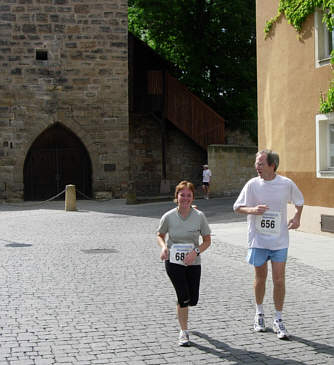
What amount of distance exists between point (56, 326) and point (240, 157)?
2326 cm

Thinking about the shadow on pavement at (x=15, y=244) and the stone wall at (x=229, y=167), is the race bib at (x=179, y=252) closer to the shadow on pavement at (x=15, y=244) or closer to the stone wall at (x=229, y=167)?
the shadow on pavement at (x=15, y=244)

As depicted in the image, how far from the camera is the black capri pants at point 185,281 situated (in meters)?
5.48

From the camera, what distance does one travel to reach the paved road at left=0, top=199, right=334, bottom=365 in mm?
5172

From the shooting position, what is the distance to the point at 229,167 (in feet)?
93.7

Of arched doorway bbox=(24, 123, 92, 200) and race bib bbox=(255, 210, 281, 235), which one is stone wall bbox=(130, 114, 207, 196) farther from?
race bib bbox=(255, 210, 281, 235)

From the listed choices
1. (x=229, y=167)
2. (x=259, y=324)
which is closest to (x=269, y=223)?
(x=259, y=324)

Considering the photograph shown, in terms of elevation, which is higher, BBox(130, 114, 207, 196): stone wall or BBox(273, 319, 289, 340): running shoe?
BBox(130, 114, 207, 196): stone wall

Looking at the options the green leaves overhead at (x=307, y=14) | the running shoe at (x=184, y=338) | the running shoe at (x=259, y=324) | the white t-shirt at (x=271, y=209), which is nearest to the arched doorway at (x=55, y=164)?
the green leaves overhead at (x=307, y=14)

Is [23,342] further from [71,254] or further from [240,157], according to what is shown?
[240,157]

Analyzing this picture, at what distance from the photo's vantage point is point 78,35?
26.2m

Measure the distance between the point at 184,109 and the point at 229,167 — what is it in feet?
10.6

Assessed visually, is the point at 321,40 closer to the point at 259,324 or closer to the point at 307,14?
the point at 307,14

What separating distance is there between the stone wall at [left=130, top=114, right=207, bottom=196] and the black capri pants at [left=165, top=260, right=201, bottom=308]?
2424 centimetres

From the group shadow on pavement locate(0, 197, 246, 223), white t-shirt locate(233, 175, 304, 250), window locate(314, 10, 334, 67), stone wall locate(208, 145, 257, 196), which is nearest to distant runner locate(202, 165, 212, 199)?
stone wall locate(208, 145, 257, 196)
